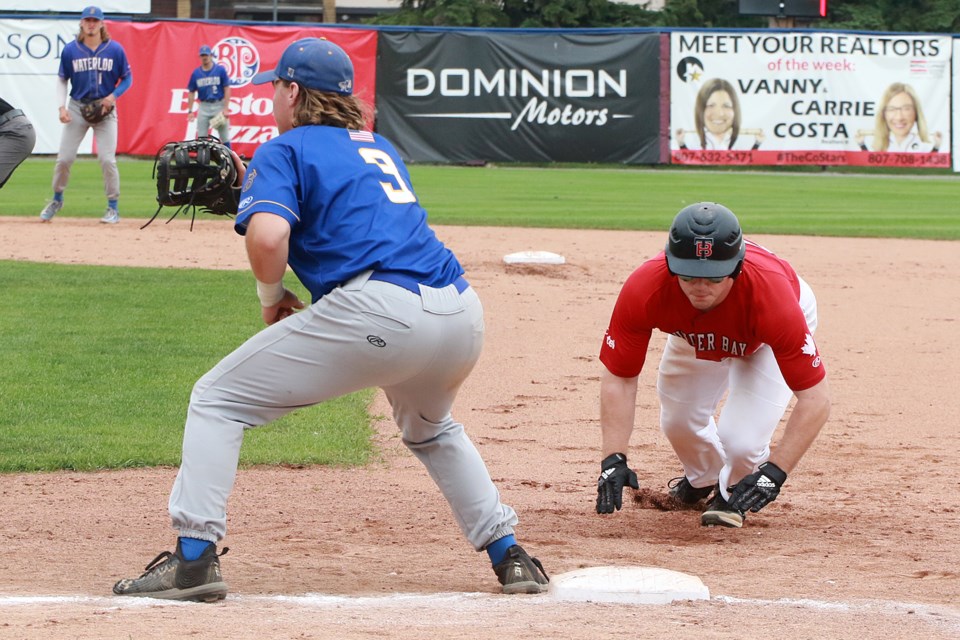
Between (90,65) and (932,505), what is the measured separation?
10.3m

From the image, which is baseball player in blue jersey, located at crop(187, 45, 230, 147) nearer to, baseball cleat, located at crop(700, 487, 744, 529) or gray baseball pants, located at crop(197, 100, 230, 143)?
gray baseball pants, located at crop(197, 100, 230, 143)

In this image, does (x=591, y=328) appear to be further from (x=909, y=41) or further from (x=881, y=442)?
(x=909, y=41)

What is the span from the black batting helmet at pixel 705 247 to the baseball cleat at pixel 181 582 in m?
1.75

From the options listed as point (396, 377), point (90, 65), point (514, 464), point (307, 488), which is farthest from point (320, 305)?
point (90, 65)

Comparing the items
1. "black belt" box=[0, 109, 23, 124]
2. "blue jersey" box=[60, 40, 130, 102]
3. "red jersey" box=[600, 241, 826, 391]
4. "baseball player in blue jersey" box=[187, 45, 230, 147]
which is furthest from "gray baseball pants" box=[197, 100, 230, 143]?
"red jersey" box=[600, 241, 826, 391]

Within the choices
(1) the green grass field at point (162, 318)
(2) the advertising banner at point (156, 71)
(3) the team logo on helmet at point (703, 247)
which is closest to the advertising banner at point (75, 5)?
(2) the advertising banner at point (156, 71)

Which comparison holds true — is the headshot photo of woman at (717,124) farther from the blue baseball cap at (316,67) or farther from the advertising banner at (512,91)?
the blue baseball cap at (316,67)

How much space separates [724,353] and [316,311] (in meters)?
1.75

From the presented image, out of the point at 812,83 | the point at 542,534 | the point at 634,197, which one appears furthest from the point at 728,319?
the point at 812,83

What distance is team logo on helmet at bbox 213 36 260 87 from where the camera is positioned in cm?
2372

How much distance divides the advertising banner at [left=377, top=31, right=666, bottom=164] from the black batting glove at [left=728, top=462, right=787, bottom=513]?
20.3m

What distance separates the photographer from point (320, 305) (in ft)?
11.8

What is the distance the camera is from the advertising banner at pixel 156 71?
75.8 feet

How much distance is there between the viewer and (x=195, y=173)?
4109 millimetres
